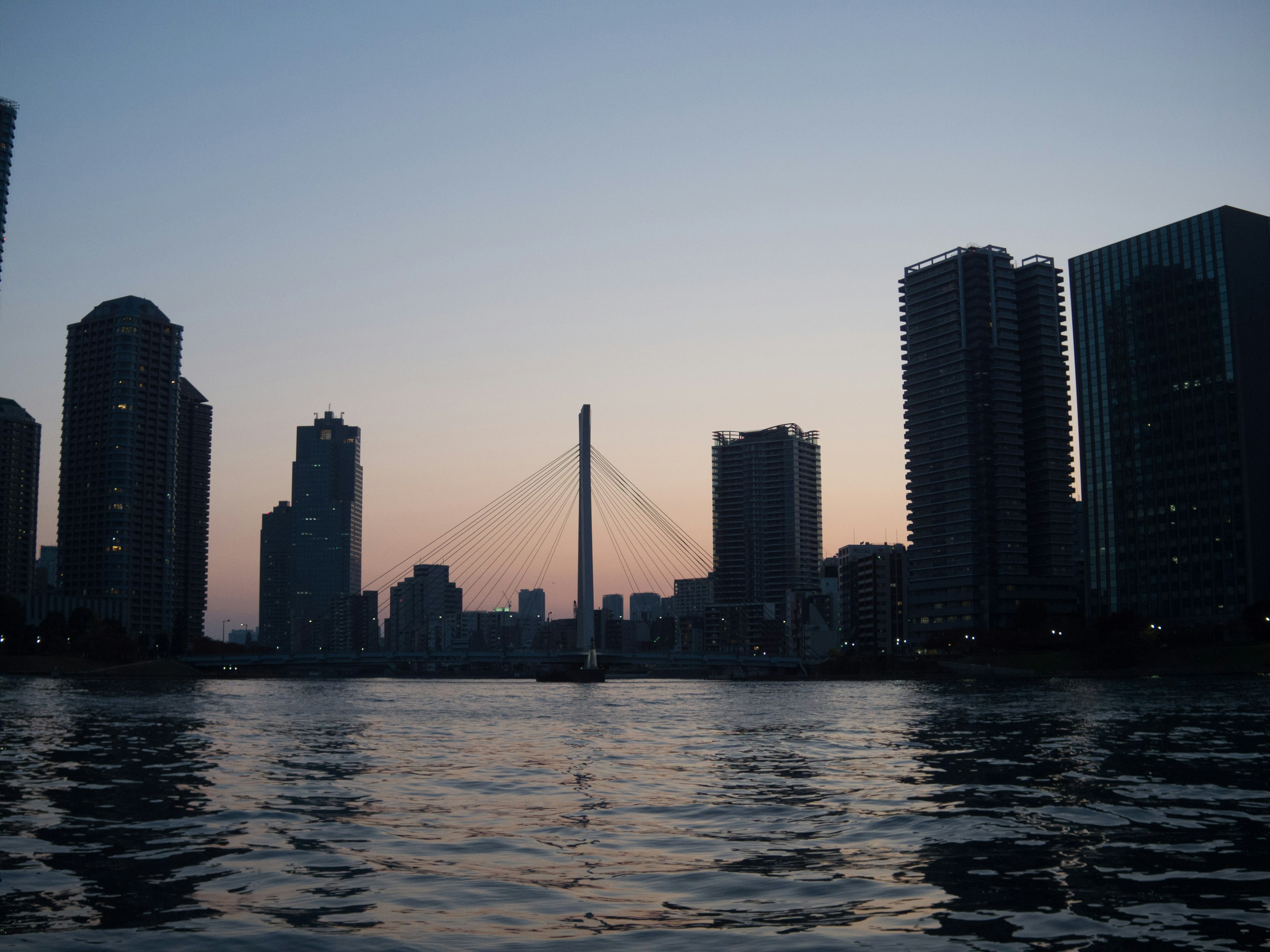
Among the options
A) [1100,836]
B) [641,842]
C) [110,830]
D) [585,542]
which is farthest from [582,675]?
[1100,836]

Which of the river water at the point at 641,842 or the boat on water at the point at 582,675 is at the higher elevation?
the river water at the point at 641,842

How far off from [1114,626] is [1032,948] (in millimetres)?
189697

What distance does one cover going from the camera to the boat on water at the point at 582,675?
168 meters

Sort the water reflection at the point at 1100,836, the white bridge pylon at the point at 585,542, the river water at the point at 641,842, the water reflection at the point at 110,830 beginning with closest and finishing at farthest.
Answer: the river water at the point at 641,842, the water reflection at the point at 1100,836, the water reflection at the point at 110,830, the white bridge pylon at the point at 585,542

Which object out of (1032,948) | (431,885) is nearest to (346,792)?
(431,885)

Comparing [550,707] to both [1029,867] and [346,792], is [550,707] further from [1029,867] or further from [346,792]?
[1029,867]

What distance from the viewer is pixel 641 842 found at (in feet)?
67.4

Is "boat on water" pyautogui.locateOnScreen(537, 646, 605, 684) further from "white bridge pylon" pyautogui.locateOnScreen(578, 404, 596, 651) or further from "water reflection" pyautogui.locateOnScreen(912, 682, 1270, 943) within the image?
"water reflection" pyautogui.locateOnScreen(912, 682, 1270, 943)

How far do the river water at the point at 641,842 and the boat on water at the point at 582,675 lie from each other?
11748 cm

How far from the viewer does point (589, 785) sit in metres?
31.0

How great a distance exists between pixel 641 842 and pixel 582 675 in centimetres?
15026

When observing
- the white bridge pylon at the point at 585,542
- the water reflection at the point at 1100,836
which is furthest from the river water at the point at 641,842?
the white bridge pylon at the point at 585,542

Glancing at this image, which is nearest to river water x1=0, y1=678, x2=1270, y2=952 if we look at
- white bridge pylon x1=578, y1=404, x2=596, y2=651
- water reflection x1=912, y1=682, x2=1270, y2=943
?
water reflection x1=912, y1=682, x2=1270, y2=943

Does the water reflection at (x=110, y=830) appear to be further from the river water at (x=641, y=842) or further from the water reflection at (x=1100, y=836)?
the water reflection at (x=1100, y=836)
